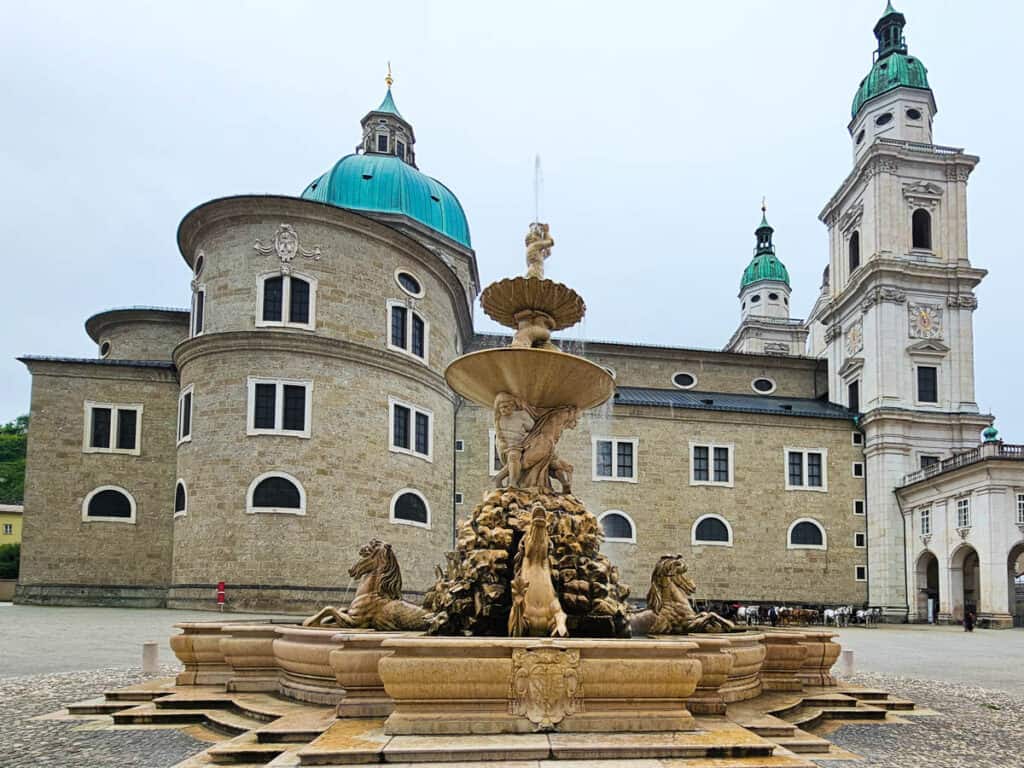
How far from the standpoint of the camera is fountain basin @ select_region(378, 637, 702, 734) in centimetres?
588

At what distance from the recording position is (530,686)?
5.96 metres

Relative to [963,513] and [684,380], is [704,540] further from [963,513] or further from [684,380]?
[684,380]

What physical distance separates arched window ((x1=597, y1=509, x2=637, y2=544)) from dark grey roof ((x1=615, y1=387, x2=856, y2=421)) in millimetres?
4989

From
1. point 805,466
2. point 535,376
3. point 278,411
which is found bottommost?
point 535,376

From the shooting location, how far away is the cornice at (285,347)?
28.3m

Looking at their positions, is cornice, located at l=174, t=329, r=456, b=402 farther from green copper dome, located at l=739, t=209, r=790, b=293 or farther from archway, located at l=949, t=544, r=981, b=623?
green copper dome, located at l=739, t=209, r=790, b=293

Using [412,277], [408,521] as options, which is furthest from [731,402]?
[408,521]

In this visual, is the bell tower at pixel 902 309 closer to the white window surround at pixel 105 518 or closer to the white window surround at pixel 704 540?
the white window surround at pixel 704 540

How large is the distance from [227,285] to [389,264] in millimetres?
5854

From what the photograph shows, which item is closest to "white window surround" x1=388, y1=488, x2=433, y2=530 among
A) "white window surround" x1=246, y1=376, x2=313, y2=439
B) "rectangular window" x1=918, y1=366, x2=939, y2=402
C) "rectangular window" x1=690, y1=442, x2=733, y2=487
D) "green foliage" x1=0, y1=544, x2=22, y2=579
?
"white window surround" x1=246, y1=376, x2=313, y2=439

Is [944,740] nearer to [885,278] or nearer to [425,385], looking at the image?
[425,385]

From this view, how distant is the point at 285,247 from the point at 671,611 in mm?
23421

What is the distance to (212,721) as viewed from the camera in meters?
7.65

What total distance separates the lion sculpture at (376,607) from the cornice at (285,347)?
20153 millimetres
